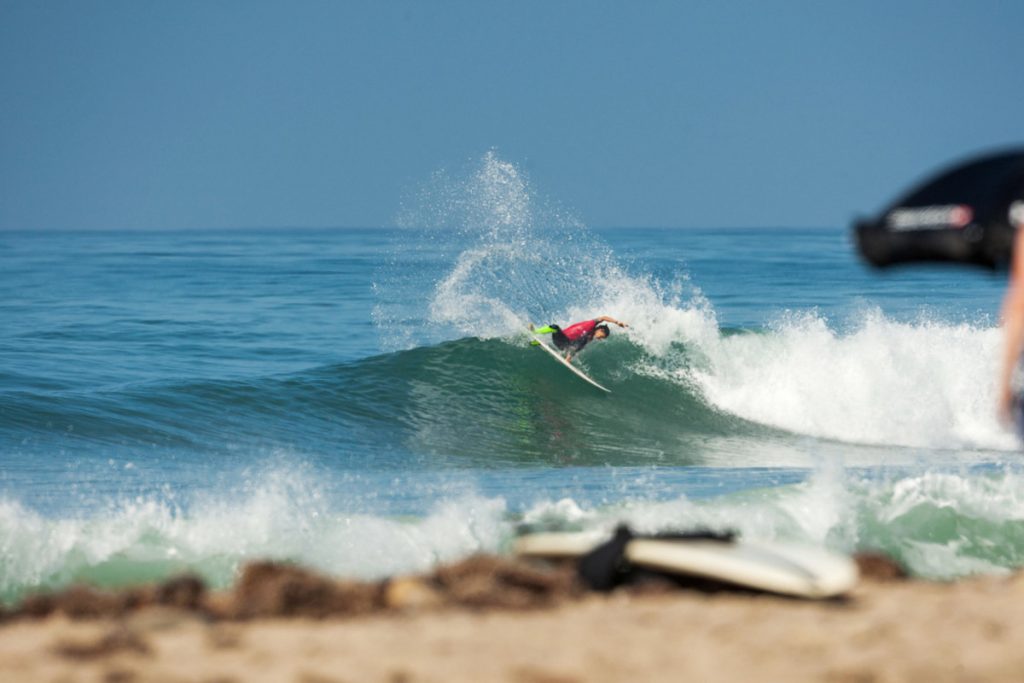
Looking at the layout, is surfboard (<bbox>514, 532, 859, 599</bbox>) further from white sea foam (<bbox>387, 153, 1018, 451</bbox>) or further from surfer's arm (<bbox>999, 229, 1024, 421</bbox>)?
white sea foam (<bbox>387, 153, 1018, 451</bbox>)

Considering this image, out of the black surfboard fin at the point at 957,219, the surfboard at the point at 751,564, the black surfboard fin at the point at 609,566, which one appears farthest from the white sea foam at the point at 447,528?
the black surfboard fin at the point at 957,219

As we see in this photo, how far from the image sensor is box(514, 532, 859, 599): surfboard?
4977mm

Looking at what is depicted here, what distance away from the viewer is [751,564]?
5.08m

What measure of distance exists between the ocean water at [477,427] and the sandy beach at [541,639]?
164 centimetres

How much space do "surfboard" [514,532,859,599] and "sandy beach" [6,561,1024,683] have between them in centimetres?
8

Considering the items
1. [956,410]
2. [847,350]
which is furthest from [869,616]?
[847,350]

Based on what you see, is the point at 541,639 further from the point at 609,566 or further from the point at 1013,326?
the point at 1013,326

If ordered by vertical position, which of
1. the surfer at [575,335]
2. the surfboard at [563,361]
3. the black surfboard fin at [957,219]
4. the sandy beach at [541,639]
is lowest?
the sandy beach at [541,639]

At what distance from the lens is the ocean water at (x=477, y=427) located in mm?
7859

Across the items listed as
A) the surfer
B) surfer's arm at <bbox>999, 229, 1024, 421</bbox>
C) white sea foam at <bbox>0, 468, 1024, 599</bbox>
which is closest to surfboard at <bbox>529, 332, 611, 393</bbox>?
the surfer

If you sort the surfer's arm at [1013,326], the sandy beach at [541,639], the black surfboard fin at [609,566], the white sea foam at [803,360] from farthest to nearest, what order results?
the white sea foam at [803,360] < the black surfboard fin at [609,566] < the surfer's arm at [1013,326] < the sandy beach at [541,639]

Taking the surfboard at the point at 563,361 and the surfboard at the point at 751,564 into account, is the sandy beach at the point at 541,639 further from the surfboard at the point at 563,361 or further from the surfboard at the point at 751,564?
the surfboard at the point at 563,361

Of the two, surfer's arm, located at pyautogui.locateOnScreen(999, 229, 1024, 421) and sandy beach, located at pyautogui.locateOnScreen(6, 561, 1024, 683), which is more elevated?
surfer's arm, located at pyautogui.locateOnScreen(999, 229, 1024, 421)

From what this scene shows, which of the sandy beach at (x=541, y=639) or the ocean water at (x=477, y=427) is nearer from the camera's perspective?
the sandy beach at (x=541, y=639)
